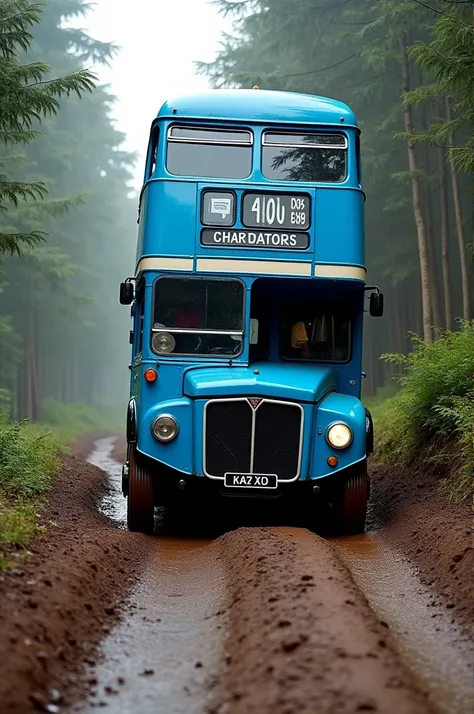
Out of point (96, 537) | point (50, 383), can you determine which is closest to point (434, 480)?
point (96, 537)

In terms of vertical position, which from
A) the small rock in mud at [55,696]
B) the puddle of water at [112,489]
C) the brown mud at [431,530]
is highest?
the small rock in mud at [55,696]

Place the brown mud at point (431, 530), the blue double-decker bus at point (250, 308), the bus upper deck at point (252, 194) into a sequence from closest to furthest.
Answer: the brown mud at point (431, 530), the blue double-decker bus at point (250, 308), the bus upper deck at point (252, 194)

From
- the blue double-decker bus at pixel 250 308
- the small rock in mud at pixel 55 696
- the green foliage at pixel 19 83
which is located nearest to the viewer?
the small rock in mud at pixel 55 696

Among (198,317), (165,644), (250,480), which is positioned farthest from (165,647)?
(198,317)

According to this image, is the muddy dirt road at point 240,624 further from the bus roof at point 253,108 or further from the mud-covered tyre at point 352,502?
the bus roof at point 253,108

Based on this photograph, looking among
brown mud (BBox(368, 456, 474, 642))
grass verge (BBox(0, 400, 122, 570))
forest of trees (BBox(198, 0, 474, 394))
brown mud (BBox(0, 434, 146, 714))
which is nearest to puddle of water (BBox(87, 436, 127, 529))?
grass verge (BBox(0, 400, 122, 570))

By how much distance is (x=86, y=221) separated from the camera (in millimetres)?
39562

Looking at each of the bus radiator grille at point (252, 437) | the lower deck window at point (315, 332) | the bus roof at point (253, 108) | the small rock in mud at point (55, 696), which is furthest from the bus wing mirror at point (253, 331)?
the small rock in mud at point (55, 696)

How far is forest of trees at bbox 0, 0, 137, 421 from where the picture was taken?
13008 mm

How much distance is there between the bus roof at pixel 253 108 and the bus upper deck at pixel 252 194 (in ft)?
0.05

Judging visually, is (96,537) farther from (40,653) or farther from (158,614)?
(40,653)

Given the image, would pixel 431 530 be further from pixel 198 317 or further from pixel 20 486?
pixel 20 486

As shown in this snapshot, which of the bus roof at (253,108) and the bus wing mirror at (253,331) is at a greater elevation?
the bus roof at (253,108)

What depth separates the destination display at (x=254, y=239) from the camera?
427 inches
